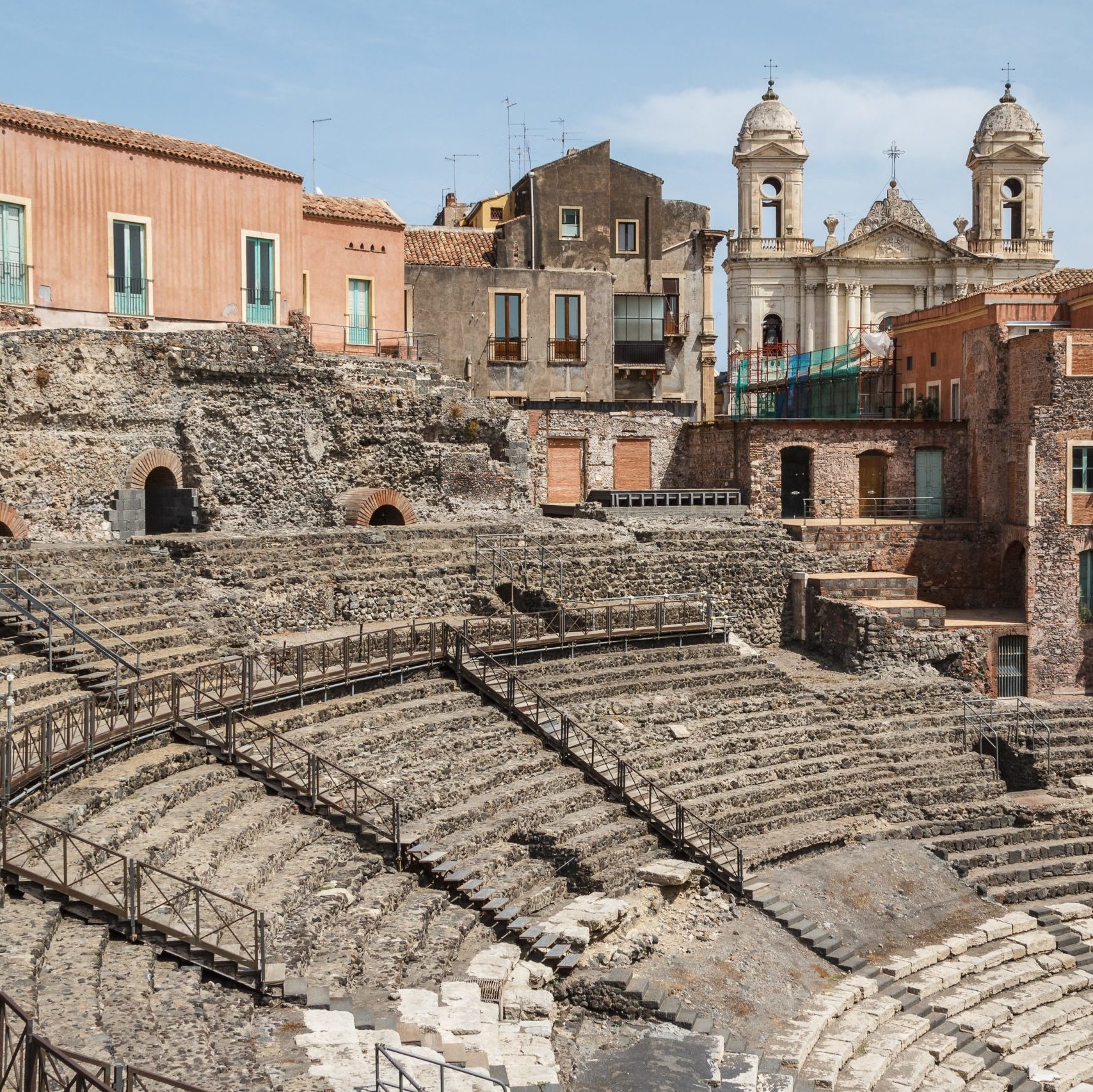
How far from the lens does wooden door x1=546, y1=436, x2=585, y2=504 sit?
36.5m

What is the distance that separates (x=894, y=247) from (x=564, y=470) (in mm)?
20796

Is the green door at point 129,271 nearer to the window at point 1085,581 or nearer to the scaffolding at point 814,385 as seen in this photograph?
the scaffolding at point 814,385

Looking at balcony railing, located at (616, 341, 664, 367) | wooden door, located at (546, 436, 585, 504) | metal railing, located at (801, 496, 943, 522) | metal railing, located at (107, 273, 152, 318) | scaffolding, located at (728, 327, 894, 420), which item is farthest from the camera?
scaffolding, located at (728, 327, 894, 420)

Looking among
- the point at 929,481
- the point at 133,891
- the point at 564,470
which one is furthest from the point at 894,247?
the point at 133,891

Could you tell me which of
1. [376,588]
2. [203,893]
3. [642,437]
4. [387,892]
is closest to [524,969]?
[387,892]

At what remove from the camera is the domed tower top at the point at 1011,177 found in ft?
171

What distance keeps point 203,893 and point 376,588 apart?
1116cm

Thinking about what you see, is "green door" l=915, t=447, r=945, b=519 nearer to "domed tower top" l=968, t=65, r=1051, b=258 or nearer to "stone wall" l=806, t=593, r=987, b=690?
"stone wall" l=806, t=593, r=987, b=690

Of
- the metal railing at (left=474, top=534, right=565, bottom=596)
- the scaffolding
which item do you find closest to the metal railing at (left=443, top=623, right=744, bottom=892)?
the metal railing at (left=474, top=534, right=565, bottom=596)

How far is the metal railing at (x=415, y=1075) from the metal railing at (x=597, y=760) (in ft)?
27.8

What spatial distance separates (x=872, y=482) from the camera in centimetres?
3597

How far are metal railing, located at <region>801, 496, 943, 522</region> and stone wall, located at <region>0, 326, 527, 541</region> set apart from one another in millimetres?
8262

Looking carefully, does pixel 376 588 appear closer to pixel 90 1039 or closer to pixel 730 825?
pixel 730 825

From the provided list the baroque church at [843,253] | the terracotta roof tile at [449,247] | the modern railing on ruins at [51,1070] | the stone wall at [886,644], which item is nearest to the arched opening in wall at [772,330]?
the baroque church at [843,253]
